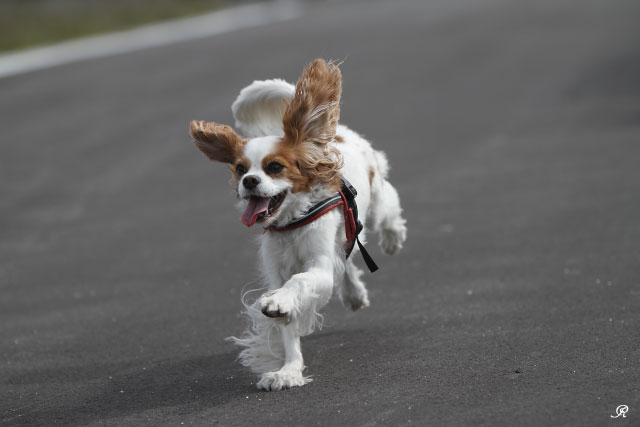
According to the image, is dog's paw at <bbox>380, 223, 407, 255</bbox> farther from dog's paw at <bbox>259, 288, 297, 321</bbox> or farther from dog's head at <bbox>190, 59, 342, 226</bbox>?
dog's paw at <bbox>259, 288, 297, 321</bbox>

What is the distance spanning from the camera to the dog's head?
576cm

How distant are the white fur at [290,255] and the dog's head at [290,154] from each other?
11 mm

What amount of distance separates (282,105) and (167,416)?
2201mm

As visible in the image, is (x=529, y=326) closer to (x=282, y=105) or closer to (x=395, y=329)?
(x=395, y=329)

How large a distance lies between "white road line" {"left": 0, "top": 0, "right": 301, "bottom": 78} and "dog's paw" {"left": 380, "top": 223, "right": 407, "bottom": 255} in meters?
15.4

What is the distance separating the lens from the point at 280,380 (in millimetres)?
5953

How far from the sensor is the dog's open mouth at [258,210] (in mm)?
5699

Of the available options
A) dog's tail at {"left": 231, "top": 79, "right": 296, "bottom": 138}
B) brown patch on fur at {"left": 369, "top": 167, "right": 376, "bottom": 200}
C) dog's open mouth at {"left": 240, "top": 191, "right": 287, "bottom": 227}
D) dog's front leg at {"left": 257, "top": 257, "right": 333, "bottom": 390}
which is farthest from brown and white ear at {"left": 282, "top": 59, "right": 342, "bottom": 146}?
brown patch on fur at {"left": 369, "top": 167, "right": 376, "bottom": 200}

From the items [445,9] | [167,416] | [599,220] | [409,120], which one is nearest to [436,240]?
[599,220]

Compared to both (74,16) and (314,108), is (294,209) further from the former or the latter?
(74,16)

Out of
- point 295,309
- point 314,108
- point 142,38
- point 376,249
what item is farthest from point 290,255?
point 142,38

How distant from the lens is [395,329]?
23.1ft

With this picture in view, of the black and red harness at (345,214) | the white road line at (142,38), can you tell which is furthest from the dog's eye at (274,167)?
the white road line at (142,38)

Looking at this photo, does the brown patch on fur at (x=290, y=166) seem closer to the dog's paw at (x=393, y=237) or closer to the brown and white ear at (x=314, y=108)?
the brown and white ear at (x=314, y=108)
